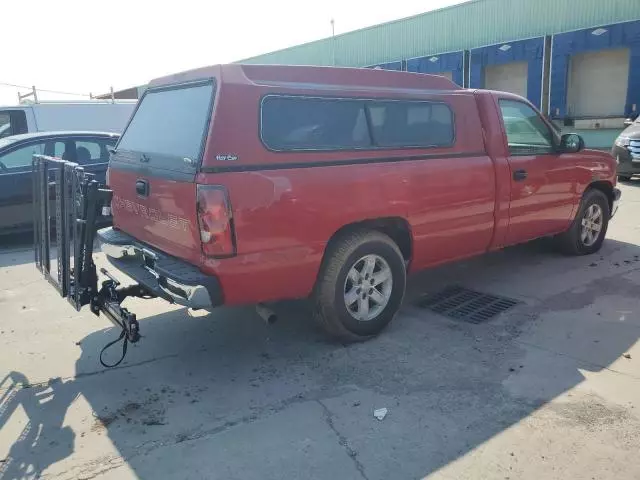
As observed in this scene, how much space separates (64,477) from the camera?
9.34 ft

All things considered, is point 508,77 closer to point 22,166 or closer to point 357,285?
point 22,166

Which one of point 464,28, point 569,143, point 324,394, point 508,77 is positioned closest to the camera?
point 324,394

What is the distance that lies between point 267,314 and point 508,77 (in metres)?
22.9

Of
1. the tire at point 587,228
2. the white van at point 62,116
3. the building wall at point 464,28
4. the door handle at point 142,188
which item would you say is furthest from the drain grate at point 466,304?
the building wall at point 464,28

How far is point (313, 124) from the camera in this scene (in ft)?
13.1

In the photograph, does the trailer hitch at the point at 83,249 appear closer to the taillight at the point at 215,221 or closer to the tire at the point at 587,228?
A: the taillight at the point at 215,221

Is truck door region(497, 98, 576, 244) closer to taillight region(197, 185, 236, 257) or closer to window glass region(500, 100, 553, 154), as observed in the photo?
window glass region(500, 100, 553, 154)

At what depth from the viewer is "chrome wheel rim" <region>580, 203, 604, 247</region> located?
659 centimetres

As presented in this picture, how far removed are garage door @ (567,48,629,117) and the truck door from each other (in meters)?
16.7

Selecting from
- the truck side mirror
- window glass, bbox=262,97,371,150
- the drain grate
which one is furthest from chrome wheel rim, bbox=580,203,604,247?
window glass, bbox=262,97,371,150

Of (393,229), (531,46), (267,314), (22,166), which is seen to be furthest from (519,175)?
(531,46)

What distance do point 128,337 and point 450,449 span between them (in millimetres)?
2199

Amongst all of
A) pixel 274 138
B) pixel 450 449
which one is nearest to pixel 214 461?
pixel 450 449

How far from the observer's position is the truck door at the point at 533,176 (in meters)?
5.36
